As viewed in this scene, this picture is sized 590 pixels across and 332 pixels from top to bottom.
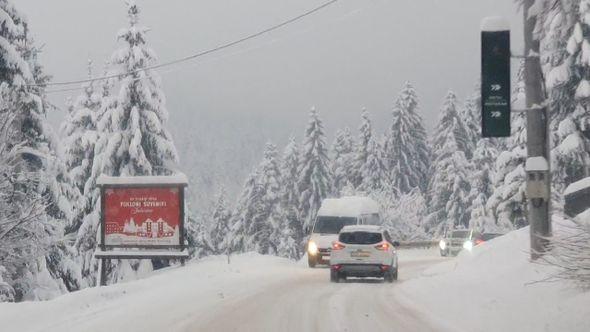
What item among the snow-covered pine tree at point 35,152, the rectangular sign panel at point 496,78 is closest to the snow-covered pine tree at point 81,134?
the snow-covered pine tree at point 35,152

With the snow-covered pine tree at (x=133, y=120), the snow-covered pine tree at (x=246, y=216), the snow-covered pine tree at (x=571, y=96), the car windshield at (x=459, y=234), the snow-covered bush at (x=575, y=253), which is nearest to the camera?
the snow-covered bush at (x=575, y=253)

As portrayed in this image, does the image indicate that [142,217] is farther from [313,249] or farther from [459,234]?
[459,234]

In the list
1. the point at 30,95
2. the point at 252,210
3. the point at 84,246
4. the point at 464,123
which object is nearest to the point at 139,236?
the point at 30,95

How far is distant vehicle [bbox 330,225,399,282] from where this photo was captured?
25391 mm

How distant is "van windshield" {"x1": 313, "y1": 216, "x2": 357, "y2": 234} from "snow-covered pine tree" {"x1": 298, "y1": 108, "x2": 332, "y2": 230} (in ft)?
134

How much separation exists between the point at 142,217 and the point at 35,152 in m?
5.22

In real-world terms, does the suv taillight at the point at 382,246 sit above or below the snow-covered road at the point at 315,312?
above

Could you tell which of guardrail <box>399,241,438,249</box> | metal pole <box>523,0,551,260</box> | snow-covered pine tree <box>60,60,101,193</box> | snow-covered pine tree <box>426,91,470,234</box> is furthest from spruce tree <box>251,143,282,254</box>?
metal pole <box>523,0,551,260</box>

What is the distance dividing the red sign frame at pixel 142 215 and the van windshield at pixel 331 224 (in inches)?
359

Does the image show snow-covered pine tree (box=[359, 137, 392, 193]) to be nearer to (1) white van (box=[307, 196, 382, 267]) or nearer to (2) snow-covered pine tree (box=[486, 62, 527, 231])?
(2) snow-covered pine tree (box=[486, 62, 527, 231])

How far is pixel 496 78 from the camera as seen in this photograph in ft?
54.2

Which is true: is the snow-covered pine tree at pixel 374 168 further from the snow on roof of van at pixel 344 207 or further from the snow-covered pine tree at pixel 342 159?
the snow on roof of van at pixel 344 207

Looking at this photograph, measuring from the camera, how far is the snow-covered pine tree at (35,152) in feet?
93.5

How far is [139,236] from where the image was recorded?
2702 cm
